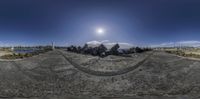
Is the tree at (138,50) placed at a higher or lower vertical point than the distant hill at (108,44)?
lower

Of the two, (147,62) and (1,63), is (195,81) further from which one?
(1,63)

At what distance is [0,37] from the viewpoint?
350 cm

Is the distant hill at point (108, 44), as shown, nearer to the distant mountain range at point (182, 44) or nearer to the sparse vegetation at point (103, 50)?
the sparse vegetation at point (103, 50)

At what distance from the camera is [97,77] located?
3.23 metres

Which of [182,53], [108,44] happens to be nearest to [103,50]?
[108,44]

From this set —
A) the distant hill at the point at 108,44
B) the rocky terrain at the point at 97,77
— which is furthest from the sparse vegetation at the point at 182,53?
the distant hill at the point at 108,44

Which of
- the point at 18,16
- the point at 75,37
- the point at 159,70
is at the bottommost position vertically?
the point at 159,70

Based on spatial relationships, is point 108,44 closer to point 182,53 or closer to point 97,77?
point 97,77

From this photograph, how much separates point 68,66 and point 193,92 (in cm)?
187

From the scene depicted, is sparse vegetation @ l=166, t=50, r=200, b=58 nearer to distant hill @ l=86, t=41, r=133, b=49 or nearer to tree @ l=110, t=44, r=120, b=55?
distant hill @ l=86, t=41, r=133, b=49

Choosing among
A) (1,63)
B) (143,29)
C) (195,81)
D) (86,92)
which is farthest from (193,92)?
(1,63)

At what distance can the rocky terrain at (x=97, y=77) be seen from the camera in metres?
3.24

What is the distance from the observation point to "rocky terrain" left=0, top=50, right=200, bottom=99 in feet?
10.6

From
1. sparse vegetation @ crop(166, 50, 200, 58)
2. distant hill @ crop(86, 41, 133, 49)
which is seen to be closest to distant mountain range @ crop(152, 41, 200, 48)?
sparse vegetation @ crop(166, 50, 200, 58)
